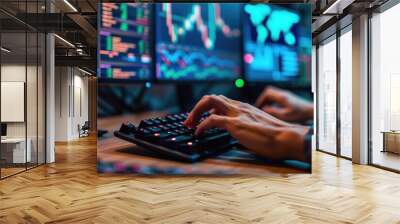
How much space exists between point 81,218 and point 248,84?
3206 mm

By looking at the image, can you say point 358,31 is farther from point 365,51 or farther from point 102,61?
point 102,61

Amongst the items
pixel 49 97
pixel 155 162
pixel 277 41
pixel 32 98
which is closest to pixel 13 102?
pixel 32 98

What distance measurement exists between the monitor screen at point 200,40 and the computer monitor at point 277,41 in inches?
8.1

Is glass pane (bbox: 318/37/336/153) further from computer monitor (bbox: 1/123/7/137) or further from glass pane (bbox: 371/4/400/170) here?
computer monitor (bbox: 1/123/7/137)

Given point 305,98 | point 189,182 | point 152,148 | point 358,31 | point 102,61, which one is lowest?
point 189,182

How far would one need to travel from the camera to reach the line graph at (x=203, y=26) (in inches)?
222

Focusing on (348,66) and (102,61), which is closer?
Answer: (102,61)

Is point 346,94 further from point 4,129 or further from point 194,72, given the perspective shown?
point 4,129

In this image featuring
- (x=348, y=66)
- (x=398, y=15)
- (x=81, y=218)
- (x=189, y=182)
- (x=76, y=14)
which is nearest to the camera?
(x=81, y=218)

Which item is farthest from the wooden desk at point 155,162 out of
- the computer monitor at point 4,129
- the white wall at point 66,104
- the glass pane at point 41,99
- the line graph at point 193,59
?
the white wall at point 66,104

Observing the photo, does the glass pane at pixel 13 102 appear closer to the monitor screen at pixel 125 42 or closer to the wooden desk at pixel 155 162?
the monitor screen at pixel 125 42

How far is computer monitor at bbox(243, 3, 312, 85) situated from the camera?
5.60 meters

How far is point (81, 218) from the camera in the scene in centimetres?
344

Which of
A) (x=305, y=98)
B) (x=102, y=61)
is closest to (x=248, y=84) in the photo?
(x=305, y=98)
